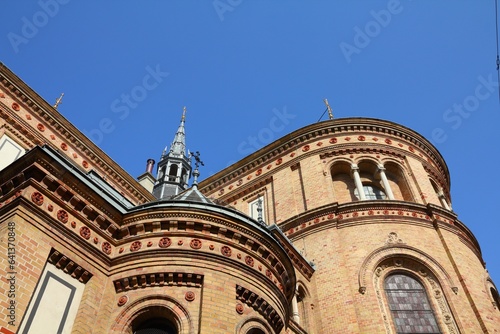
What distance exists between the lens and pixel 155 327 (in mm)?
10805

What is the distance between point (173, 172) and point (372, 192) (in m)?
12.8

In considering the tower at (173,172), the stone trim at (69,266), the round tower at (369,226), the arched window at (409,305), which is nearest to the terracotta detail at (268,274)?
the round tower at (369,226)

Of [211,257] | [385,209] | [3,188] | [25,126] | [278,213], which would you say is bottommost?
[211,257]

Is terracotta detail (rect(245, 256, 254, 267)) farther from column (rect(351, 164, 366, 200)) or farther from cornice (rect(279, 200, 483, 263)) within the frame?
column (rect(351, 164, 366, 200))

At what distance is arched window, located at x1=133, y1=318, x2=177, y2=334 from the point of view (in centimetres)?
1070

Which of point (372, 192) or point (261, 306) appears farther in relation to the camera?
point (372, 192)

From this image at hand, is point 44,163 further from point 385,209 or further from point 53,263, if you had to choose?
point 385,209

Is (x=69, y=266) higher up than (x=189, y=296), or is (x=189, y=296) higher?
(x=69, y=266)

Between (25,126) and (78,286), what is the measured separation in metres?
11.6

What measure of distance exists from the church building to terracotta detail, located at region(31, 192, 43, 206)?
3 cm

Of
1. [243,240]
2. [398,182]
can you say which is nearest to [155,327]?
[243,240]

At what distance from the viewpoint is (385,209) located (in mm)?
19266

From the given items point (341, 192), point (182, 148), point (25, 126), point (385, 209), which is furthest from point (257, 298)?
point (182, 148)

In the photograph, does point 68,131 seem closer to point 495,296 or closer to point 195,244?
point 195,244
